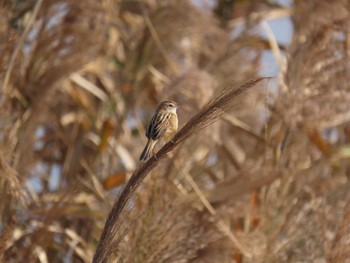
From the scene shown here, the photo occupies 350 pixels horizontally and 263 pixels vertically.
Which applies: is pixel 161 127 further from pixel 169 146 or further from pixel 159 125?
pixel 169 146

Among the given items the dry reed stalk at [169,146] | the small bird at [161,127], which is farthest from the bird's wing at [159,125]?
the dry reed stalk at [169,146]

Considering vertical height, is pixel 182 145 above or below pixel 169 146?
below

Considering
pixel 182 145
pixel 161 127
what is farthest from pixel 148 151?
pixel 182 145

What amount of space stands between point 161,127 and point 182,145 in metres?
0.95

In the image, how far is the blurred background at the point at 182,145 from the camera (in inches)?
115

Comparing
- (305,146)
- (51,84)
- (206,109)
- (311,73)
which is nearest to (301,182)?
(305,146)

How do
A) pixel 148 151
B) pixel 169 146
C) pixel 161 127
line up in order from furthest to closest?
pixel 161 127
pixel 148 151
pixel 169 146

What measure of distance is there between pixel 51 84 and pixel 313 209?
3.68 feet

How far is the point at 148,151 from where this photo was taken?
2086mm

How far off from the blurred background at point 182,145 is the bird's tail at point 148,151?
0.13 m

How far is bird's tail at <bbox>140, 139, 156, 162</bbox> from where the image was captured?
80.0 inches

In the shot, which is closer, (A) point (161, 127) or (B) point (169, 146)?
(B) point (169, 146)

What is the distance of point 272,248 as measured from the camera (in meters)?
3.24

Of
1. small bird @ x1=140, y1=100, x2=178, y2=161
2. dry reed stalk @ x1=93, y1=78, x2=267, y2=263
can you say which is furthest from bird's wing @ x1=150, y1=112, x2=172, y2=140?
dry reed stalk @ x1=93, y1=78, x2=267, y2=263
